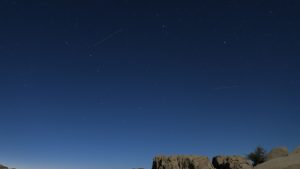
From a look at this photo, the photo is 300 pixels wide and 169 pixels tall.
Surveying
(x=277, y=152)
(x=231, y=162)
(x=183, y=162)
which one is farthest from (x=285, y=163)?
(x=277, y=152)

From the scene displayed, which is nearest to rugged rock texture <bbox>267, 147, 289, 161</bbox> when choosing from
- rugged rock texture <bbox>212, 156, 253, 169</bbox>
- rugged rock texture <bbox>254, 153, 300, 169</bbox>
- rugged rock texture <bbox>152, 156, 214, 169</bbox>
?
rugged rock texture <bbox>254, 153, 300, 169</bbox>

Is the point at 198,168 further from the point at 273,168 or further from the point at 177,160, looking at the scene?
the point at 273,168

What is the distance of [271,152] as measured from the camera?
81.2m

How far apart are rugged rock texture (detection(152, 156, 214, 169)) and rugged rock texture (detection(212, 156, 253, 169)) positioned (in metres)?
2.44

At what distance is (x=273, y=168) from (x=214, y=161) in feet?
30.4

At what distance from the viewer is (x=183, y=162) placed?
55594 millimetres

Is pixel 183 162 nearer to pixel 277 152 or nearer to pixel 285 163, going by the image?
pixel 285 163

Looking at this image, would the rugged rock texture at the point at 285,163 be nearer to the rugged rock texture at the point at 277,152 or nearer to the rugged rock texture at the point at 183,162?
the rugged rock texture at the point at 183,162

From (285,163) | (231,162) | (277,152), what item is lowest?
(285,163)

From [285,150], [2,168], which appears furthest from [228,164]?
[2,168]

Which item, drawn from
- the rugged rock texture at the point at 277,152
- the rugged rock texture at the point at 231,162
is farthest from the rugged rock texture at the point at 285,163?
the rugged rock texture at the point at 277,152

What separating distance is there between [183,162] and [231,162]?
687 cm

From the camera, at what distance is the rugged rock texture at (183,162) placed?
5450cm

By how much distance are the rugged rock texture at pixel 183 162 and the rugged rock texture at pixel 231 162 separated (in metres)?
2.44
